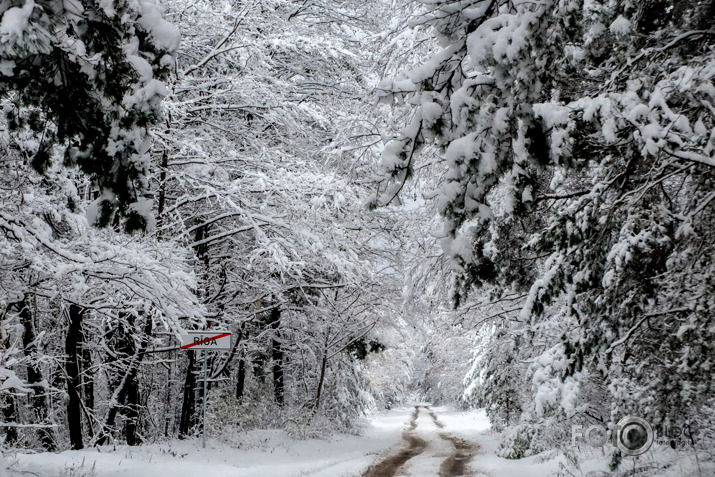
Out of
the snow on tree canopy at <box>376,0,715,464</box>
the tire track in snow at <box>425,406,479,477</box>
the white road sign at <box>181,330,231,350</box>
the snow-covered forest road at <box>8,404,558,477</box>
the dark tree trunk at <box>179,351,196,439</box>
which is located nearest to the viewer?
the snow on tree canopy at <box>376,0,715,464</box>

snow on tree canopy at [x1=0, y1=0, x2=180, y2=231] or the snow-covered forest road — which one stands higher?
snow on tree canopy at [x1=0, y1=0, x2=180, y2=231]

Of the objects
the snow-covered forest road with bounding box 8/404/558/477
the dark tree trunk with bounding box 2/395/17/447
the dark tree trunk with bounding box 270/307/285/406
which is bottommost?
the snow-covered forest road with bounding box 8/404/558/477

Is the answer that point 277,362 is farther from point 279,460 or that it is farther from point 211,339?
point 211,339

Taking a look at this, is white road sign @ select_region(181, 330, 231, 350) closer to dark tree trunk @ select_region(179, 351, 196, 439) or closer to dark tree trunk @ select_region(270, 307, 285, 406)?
dark tree trunk @ select_region(179, 351, 196, 439)

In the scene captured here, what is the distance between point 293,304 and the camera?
17.1 metres

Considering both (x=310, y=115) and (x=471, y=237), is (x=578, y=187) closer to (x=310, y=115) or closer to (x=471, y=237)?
(x=471, y=237)

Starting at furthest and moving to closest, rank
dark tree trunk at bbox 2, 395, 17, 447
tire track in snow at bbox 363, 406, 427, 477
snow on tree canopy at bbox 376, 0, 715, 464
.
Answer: tire track in snow at bbox 363, 406, 427, 477 < dark tree trunk at bbox 2, 395, 17, 447 < snow on tree canopy at bbox 376, 0, 715, 464

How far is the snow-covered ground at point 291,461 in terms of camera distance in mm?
7336

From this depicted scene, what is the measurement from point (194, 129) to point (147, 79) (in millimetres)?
7321

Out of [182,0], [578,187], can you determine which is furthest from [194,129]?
[578,187]

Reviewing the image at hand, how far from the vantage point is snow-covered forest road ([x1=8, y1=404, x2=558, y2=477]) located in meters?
7.47
